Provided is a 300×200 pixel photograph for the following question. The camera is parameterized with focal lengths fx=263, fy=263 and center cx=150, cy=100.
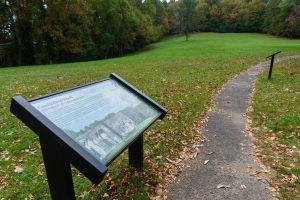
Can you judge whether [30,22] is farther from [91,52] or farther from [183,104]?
[183,104]

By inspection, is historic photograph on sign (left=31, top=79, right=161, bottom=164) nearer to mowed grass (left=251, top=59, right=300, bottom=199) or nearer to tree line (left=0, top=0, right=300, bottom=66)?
mowed grass (left=251, top=59, right=300, bottom=199)

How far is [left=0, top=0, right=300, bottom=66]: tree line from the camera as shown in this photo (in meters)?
31.4

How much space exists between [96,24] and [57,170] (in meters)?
40.5

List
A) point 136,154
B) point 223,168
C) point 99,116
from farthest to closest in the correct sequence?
1. point 223,168
2. point 136,154
3. point 99,116

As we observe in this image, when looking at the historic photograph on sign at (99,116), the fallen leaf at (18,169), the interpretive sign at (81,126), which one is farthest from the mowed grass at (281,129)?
the fallen leaf at (18,169)

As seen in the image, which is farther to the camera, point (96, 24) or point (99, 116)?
point (96, 24)

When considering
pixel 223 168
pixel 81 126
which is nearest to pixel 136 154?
pixel 223 168

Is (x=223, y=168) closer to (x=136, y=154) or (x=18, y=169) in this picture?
(x=136, y=154)

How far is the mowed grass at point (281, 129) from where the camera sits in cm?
465

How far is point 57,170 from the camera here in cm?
295

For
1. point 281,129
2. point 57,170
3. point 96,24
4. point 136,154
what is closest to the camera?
point 57,170

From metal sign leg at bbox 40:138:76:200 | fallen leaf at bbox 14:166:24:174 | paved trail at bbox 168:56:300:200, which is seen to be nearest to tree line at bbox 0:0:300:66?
paved trail at bbox 168:56:300:200

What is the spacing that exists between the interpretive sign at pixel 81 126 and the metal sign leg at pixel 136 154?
847mm

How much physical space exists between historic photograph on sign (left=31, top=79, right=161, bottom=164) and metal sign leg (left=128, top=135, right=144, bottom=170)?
753 mm
